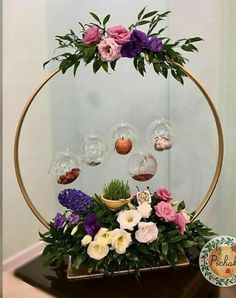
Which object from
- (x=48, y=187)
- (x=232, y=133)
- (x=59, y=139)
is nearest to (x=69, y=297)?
(x=48, y=187)

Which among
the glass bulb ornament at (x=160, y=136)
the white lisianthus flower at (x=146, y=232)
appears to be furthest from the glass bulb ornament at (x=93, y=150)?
the white lisianthus flower at (x=146, y=232)

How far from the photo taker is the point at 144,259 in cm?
120

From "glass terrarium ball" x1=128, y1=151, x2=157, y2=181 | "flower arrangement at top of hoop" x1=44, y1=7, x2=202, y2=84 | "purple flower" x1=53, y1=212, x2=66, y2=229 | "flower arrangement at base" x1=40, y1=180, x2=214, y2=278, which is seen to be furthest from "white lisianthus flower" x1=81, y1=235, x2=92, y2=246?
"flower arrangement at top of hoop" x1=44, y1=7, x2=202, y2=84

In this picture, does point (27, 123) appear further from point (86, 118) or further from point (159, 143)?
point (159, 143)

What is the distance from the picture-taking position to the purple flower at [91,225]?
1.19 meters

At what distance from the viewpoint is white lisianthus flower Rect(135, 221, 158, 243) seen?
1.17 metres

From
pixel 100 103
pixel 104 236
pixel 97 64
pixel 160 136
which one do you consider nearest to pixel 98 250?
pixel 104 236

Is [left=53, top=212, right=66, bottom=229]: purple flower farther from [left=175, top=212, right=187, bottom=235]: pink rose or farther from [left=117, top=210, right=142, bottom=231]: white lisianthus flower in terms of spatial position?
[left=175, top=212, right=187, bottom=235]: pink rose

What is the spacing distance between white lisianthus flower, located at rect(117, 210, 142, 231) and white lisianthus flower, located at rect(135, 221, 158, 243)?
0.7 inches

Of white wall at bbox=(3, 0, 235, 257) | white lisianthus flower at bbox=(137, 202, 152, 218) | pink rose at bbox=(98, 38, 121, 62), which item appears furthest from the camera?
white wall at bbox=(3, 0, 235, 257)

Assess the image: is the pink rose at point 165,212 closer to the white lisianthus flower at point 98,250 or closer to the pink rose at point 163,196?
the pink rose at point 163,196

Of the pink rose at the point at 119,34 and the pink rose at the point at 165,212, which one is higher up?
the pink rose at the point at 119,34

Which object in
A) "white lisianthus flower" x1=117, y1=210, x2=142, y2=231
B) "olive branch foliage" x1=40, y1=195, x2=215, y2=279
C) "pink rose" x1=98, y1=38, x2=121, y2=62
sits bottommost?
"olive branch foliage" x1=40, y1=195, x2=215, y2=279

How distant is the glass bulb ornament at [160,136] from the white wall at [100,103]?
185 millimetres
